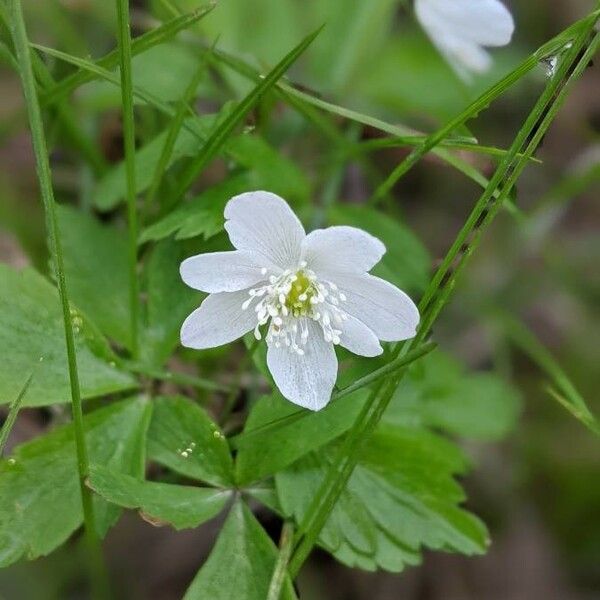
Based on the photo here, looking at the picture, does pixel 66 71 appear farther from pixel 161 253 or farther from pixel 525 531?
pixel 525 531

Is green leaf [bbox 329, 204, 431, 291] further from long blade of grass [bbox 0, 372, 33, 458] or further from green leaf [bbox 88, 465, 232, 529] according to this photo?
long blade of grass [bbox 0, 372, 33, 458]

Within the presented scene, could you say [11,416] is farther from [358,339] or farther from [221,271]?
[358,339]

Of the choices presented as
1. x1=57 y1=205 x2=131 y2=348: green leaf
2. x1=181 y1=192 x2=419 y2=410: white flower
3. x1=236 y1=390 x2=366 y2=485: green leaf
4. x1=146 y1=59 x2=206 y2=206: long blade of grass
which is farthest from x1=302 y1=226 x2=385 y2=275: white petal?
x1=57 y1=205 x2=131 y2=348: green leaf

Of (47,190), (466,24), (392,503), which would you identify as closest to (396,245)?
(466,24)

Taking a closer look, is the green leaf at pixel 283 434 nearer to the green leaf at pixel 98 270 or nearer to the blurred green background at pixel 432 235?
the green leaf at pixel 98 270

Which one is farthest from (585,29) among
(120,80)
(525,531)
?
(525,531)

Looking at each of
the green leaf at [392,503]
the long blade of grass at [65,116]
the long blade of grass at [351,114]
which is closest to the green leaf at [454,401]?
the green leaf at [392,503]
